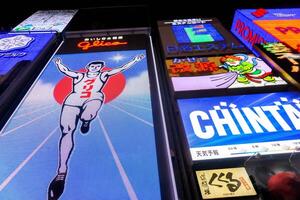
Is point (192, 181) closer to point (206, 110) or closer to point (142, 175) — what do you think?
point (142, 175)

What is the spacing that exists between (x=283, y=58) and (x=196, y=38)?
3.87 ft

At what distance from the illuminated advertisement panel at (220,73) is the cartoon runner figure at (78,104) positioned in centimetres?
59

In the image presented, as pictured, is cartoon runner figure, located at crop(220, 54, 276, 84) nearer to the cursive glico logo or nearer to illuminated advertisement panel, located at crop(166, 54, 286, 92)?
illuminated advertisement panel, located at crop(166, 54, 286, 92)

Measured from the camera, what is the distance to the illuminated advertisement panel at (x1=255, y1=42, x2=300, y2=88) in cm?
261

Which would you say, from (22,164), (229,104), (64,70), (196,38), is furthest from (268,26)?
(22,164)

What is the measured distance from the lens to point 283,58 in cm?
287

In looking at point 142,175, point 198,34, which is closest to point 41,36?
point 198,34

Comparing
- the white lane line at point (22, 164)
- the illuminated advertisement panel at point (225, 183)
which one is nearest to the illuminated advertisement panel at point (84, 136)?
the white lane line at point (22, 164)

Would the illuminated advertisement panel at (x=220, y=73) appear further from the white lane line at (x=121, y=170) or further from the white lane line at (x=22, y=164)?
the white lane line at (x=22, y=164)

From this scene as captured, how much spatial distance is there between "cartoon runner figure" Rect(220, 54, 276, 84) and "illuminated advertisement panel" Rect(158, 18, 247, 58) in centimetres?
21

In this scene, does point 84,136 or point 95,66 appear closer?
point 84,136

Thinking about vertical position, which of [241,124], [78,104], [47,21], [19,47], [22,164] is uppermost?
[47,21]

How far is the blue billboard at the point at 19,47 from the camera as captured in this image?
10.2 feet

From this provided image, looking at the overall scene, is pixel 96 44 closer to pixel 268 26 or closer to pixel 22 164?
pixel 22 164
